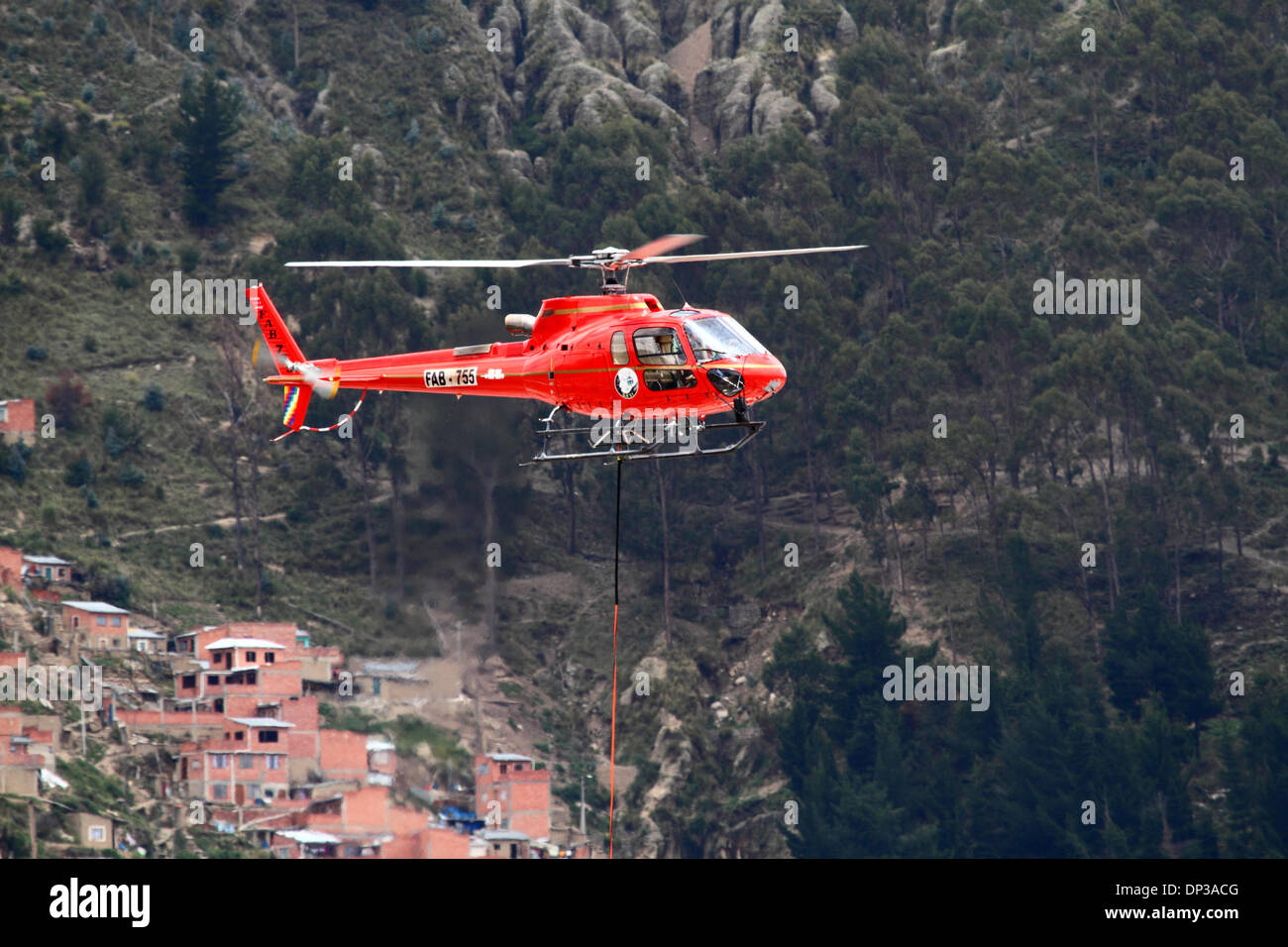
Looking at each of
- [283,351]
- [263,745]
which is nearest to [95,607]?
[263,745]

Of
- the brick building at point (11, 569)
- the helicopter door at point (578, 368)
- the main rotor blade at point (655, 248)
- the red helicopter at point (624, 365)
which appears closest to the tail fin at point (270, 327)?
the red helicopter at point (624, 365)

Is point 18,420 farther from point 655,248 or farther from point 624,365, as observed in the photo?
point 655,248
